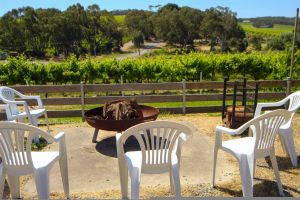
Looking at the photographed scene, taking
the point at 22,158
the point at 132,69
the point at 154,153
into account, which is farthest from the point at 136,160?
the point at 132,69

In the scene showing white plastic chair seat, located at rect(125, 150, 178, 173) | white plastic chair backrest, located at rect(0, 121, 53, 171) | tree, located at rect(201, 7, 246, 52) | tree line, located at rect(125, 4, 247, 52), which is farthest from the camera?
tree, located at rect(201, 7, 246, 52)

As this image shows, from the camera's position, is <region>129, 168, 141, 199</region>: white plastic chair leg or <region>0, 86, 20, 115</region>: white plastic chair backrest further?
<region>0, 86, 20, 115</region>: white plastic chair backrest

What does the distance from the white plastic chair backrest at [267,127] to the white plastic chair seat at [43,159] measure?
1.85m

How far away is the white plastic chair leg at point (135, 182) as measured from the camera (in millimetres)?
2922

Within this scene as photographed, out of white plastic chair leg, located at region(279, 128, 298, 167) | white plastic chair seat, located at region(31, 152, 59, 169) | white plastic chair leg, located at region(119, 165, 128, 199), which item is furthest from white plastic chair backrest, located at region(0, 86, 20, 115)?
white plastic chair leg, located at region(279, 128, 298, 167)

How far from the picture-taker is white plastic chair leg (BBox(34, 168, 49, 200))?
9.48 ft

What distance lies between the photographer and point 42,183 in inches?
115

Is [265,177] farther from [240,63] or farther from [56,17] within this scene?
[56,17]

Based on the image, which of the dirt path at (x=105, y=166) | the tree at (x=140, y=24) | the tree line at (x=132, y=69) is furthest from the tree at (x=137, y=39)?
the dirt path at (x=105, y=166)

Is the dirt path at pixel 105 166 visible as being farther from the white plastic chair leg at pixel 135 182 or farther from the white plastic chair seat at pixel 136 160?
the white plastic chair leg at pixel 135 182

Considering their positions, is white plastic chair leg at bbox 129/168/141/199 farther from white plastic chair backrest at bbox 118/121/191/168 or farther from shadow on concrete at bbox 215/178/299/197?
shadow on concrete at bbox 215/178/299/197

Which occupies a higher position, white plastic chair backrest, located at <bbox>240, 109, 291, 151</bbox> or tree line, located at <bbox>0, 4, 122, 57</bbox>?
tree line, located at <bbox>0, 4, 122, 57</bbox>

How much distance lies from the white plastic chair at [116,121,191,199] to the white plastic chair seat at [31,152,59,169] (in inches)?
24.7

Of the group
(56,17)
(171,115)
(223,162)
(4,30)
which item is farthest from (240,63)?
(4,30)
